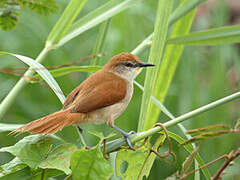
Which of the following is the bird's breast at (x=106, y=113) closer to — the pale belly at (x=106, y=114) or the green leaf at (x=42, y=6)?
the pale belly at (x=106, y=114)

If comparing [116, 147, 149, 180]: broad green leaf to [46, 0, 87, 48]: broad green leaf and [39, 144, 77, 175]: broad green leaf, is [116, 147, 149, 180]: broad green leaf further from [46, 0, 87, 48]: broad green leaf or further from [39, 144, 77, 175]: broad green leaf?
[46, 0, 87, 48]: broad green leaf

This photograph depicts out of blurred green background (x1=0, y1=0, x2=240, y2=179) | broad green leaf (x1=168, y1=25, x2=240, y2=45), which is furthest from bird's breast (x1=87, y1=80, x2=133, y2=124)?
blurred green background (x1=0, y1=0, x2=240, y2=179)

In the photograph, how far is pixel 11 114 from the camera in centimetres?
299

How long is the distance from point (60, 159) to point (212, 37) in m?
1.10

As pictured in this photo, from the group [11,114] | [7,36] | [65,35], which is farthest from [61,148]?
[7,36]

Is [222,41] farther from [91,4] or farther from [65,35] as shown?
[91,4]

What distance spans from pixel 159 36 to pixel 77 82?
65.5 inches

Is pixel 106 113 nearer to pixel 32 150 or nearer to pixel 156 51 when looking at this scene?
pixel 156 51

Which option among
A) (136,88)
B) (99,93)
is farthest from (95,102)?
(136,88)

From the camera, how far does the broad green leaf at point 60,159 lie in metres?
1.11

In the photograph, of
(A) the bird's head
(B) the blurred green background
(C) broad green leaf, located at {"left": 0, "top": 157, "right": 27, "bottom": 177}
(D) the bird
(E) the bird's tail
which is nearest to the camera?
(C) broad green leaf, located at {"left": 0, "top": 157, "right": 27, "bottom": 177}

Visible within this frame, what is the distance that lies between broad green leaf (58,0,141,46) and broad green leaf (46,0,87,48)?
3cm

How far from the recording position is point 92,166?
1.06m

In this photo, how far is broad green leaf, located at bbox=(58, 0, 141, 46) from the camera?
193 cm
